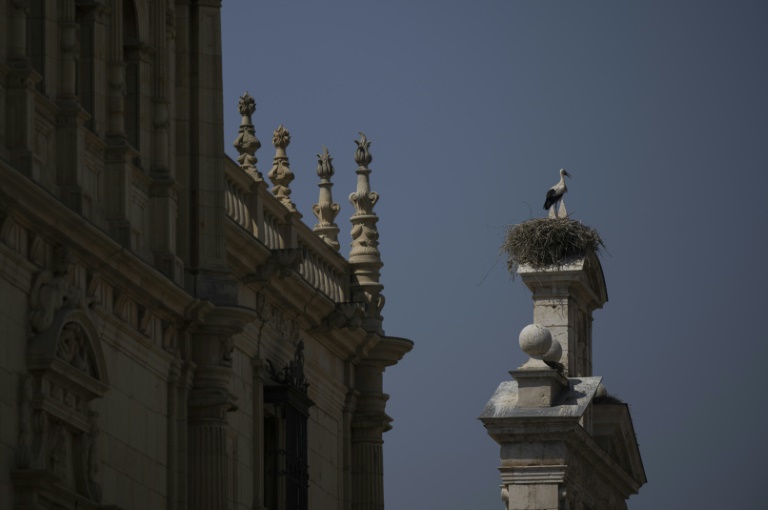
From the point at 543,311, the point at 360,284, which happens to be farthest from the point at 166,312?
the point at 543,311

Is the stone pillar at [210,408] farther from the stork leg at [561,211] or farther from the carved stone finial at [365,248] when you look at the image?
the stork leg at [561,211]

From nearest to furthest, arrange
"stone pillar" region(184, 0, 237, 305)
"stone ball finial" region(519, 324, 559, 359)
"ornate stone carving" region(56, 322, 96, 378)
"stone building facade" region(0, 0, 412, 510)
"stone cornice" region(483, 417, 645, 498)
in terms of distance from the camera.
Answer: "stone building facade" region(0, 0, 412, 510), "ornate stone carving" region(56, 322, 96, 378), "stone pillar" region(184, 0, 237, 305), "stone cornice" region(483, 417, 645, 498), "stone ball finial" region(519, 324, 559, 359)

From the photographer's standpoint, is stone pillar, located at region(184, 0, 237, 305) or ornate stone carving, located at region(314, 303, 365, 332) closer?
stone pillar, located at region(184, 0, 237, 305)

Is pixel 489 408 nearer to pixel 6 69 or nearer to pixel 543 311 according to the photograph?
pixel 543 311

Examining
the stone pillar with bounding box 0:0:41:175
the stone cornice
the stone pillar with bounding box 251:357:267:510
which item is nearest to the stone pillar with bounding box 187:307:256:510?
the stone pillar with bounding box 251:357:267:510

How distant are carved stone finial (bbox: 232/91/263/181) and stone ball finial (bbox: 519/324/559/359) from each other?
9457mm

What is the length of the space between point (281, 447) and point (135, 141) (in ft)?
14.6

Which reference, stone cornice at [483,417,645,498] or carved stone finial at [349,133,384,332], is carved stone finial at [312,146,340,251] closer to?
carved stone finial at [349,133,384,332]

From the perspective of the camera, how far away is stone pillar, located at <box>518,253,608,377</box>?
4056 centimetres

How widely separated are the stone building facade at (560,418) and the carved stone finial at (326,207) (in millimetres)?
6592

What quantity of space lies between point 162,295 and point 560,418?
14036 mm

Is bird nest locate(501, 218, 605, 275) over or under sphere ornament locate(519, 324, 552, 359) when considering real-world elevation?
over

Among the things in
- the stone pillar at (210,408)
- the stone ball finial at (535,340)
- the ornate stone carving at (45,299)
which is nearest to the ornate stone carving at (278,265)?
the stone pillar at (210,408)

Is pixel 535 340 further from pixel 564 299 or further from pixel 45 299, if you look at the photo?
pixel 45 299
